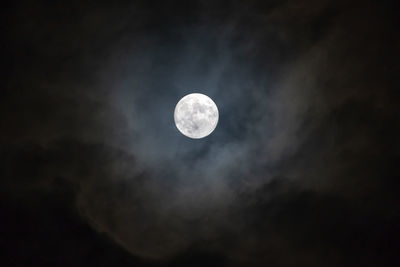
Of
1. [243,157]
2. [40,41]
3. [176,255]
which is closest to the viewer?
[40,41]

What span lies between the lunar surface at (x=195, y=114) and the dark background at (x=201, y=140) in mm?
374

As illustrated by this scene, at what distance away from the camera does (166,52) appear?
469 inches

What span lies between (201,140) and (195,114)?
3.52 feet

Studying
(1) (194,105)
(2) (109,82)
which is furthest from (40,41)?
(1) (194,105)

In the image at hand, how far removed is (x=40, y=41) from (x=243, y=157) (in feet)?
25.3

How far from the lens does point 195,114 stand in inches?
472

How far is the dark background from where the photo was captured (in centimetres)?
1168

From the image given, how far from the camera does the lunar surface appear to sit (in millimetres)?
11992

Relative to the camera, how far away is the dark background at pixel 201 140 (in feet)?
38.3

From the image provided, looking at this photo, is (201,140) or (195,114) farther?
(201,140)

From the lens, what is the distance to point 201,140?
1257 cm

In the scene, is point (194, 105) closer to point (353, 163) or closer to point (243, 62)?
point (243, 62)

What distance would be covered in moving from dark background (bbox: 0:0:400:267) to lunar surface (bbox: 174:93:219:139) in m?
0.37

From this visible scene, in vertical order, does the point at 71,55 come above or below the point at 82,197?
above
